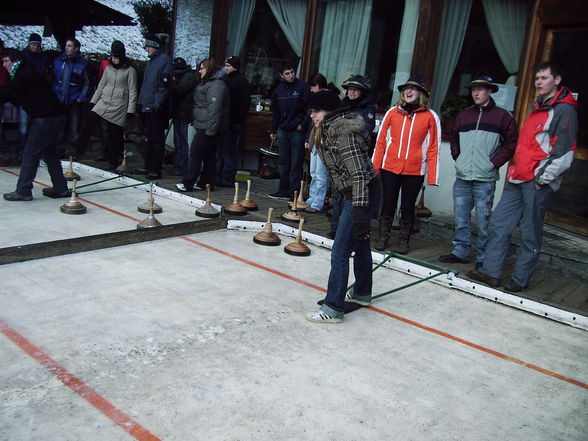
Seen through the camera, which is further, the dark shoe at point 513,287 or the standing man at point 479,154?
the standing man at point 479,154

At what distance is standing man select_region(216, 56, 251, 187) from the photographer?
27.4ft

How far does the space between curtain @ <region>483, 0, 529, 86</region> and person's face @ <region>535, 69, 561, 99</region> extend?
2717 millimetres

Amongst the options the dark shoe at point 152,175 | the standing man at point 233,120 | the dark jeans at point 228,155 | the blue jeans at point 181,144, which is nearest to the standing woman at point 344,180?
the standing man at point 233,120

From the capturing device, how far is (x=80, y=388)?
3062 millimetres

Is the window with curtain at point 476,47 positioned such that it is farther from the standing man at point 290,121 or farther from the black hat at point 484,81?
the black hat at point 484,81

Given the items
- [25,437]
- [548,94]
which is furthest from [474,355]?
[25,437]

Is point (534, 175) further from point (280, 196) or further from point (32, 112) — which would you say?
point (32, 112)

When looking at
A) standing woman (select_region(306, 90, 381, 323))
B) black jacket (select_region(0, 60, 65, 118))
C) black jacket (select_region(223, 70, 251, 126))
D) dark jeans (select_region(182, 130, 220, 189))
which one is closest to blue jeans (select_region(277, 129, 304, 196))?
black jacket (select_region(223, 70, 251, 126))

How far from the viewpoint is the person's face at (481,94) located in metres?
5.56

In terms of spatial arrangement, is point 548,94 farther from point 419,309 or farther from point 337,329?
point 337,329

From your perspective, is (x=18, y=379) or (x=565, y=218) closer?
(x=18, y=379)

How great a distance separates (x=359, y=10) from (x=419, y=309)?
5983 mm

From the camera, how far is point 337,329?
4219 mm

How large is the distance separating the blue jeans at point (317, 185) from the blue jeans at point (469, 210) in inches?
86.7
